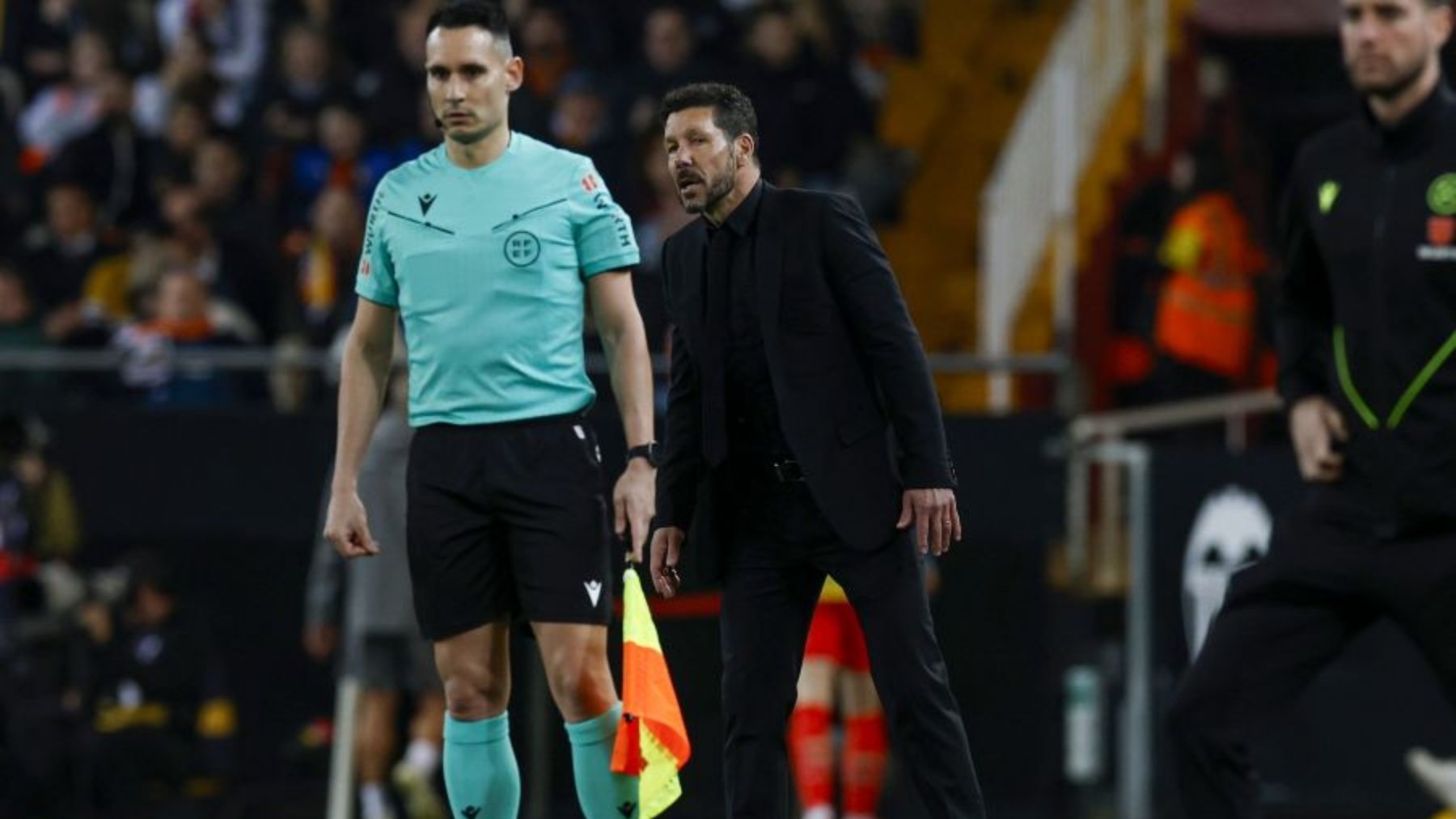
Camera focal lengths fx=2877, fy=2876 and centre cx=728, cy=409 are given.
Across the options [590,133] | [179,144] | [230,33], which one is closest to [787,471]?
[590,133]

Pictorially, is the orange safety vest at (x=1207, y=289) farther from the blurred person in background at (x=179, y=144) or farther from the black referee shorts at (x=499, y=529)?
the black referee shorts at (x=499, y=529)

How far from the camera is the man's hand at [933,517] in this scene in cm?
785

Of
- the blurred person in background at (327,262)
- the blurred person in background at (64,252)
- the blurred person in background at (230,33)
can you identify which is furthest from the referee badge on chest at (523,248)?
the blurred person in background at (230,33)

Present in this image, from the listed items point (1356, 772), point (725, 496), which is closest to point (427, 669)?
point (1356, 772)

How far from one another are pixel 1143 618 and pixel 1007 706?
79cm

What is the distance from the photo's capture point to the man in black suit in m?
7.93

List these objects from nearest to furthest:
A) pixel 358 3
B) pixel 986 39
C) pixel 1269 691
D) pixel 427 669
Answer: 1. pixel 1269 691
2. pixel 427 669
3. pixel 358 3
4. pixel 986 39

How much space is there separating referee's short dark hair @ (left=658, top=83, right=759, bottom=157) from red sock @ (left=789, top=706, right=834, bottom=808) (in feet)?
14.3

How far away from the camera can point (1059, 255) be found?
16531 millimetres

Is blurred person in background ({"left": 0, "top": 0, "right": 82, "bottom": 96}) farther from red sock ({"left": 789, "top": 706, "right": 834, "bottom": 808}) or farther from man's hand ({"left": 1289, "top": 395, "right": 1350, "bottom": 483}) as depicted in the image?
man's hand ({"left": 1289, "top": 395, "right": 1350, "bottom": 483})

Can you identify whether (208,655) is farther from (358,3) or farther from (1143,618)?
(358,3)

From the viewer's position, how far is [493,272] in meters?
8.39

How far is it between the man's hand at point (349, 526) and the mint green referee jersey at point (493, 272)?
12.9 inches

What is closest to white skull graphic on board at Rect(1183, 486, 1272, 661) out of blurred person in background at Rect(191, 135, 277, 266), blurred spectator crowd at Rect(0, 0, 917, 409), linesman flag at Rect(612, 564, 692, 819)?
blurred spectator crowd at Rect(0, 0, 917, 409)
